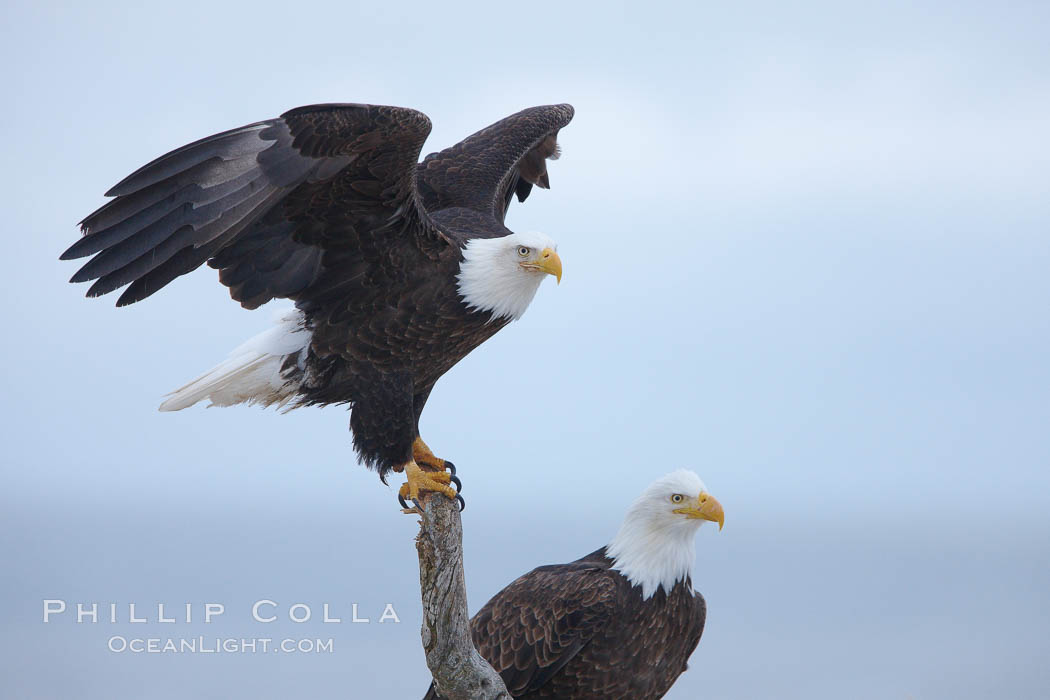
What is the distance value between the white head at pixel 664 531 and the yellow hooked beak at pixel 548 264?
96 centimetres

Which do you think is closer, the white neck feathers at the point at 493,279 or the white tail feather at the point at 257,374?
the white neck feathers at the point at 493,279

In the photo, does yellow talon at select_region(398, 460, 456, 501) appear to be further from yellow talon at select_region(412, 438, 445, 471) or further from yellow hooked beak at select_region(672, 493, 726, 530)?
yellow hooked beak at select_region(672, 493, 726, 530)

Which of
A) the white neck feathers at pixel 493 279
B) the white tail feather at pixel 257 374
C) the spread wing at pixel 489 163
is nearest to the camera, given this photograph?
the white neck feathers at pixel 493 279

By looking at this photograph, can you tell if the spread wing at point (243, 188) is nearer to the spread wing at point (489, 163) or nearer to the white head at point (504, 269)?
the white head at point (504, 269)

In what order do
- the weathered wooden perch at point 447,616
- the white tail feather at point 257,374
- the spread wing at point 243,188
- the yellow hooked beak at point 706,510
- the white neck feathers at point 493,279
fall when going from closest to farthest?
the spread wing at point 243,188 → the weathered wooden perch at point 447,616 → the white neck feathers at point 493,279 → the white tail feather at point 257,374 → the yellow hooked beak at point 706,510

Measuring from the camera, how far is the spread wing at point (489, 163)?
445cm

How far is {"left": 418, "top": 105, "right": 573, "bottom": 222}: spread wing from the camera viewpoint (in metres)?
4.45

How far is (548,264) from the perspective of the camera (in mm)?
3611

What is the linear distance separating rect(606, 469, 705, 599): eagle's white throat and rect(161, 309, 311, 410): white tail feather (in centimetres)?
139

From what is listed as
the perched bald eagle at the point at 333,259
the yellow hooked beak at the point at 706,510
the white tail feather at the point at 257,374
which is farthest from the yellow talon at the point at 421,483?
the yellow hooked beak at the point at 706,510

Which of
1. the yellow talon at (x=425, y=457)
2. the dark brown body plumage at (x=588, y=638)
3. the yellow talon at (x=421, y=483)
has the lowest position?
the dark brown body plumage at (x=588, y=638)

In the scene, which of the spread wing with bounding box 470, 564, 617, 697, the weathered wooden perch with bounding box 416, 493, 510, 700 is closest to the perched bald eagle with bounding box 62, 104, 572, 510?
the weathered wooden perch with bounding box 416, 493, 510, 700

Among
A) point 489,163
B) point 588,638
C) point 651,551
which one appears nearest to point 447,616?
point 588,638

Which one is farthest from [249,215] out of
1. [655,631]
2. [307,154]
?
[655,631]
